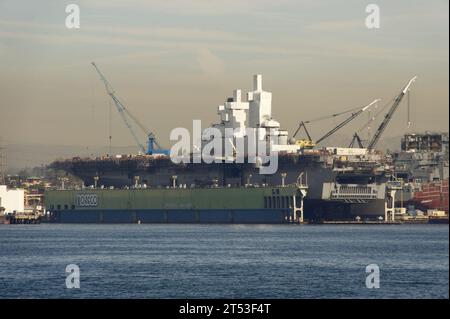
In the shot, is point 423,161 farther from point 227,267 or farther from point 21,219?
point 227,267

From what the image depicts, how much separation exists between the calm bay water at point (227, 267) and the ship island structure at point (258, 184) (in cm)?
4622

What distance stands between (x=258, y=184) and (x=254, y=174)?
1.49 metres

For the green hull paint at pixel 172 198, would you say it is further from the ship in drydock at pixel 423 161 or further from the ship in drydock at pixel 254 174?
the ship in drydock at pixel 423 161

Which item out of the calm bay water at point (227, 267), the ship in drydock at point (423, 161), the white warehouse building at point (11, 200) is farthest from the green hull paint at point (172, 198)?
the calm bay water at point (227, 267)

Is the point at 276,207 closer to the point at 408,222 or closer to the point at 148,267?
the point at 408,222

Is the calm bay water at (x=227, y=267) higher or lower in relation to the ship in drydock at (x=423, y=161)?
lower

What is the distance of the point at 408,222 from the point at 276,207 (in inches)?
724

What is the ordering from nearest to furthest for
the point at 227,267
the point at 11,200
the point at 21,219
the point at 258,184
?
the point at 227,267 → the point at 258,184 → the point at 21,219 → the point at 11,200

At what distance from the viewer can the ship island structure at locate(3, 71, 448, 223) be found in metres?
157

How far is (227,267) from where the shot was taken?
2896 inches

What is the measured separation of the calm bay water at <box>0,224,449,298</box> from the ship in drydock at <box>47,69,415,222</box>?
45170 mm

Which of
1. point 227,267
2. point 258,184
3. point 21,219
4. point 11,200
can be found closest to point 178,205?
point 258,184

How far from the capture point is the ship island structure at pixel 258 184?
516ft

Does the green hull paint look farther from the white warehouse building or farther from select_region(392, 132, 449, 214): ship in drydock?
select_region(392, 132, 449, 214): ship in drydock
